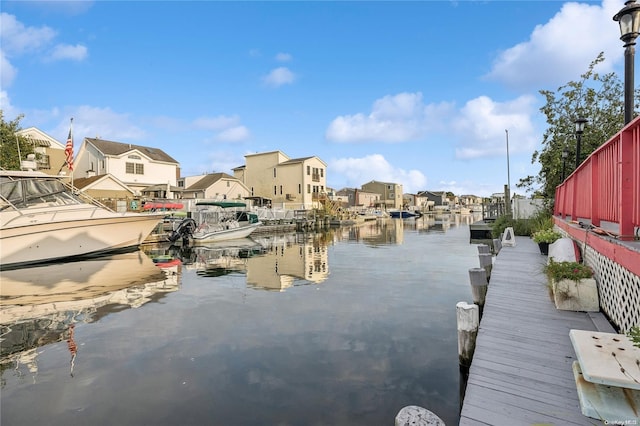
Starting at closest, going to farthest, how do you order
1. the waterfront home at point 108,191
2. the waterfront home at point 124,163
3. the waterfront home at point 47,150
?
1. the waterfront home at point 108,191
2. the waterfront home at point 47,150
3. the waterfront home at point 124,163

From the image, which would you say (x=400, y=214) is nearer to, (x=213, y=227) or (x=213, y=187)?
(x=213, y=187)

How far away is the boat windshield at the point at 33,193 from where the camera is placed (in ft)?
54.6

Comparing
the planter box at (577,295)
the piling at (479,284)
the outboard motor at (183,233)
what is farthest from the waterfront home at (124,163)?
the planter box at (577,295)

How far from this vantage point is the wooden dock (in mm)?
3568

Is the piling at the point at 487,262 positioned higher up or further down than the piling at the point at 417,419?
higher up

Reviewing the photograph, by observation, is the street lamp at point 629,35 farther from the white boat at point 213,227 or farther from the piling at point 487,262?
the white boat at point 213,227

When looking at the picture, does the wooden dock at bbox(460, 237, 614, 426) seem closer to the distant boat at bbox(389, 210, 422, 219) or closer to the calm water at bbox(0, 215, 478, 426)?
the calm water at bbox(0, 215, 478, 426)

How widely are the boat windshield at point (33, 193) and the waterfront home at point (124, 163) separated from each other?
62.7 feet

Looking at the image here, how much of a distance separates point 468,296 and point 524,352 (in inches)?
225

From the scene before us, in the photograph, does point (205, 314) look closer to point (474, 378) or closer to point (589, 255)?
point (474, 378)

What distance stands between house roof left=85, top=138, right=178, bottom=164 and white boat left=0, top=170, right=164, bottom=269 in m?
22.0

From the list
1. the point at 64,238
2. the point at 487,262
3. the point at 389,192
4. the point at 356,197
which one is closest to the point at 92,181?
the point at 64,238

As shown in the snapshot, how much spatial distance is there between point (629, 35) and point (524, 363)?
21.7ft

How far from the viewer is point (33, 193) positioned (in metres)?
17.5
